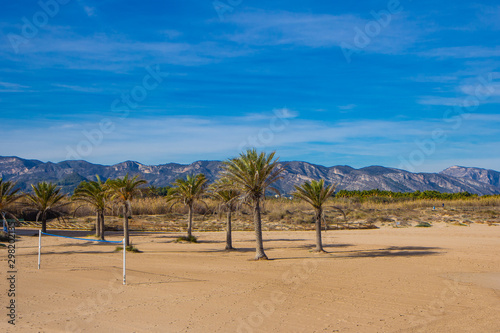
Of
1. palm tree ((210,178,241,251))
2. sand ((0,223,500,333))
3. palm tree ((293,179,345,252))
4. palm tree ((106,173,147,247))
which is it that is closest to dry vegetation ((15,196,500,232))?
palm tree ((210,178,241,251))

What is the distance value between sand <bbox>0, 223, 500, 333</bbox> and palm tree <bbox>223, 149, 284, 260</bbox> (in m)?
2.43

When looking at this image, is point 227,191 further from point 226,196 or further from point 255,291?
point 255,291

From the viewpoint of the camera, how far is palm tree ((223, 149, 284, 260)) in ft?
66.7

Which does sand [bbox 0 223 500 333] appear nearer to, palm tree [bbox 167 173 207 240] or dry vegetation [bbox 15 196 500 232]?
palm tree [bbox 167 173 207 240]

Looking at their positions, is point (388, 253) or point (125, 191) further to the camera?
point (125, 191)

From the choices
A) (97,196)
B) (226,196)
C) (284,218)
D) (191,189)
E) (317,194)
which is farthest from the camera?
(284,218)

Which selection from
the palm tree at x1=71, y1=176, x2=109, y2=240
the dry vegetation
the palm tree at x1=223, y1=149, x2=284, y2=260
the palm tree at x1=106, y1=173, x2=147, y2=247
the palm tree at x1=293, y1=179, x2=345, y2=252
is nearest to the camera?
the palm tree at x1=223, y1=149, x2=284, y2=260

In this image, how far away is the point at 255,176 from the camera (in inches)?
792

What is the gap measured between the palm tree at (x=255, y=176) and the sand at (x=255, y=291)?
243cm

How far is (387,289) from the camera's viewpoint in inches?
520

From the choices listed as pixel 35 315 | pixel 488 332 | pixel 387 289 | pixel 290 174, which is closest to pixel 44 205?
pixel 35 315

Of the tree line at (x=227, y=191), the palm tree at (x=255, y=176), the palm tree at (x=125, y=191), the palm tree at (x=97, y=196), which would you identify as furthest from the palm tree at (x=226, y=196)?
the palm tree at (x=97, y=196)

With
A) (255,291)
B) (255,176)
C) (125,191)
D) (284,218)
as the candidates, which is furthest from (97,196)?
(284,218)

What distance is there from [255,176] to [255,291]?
322 inches
